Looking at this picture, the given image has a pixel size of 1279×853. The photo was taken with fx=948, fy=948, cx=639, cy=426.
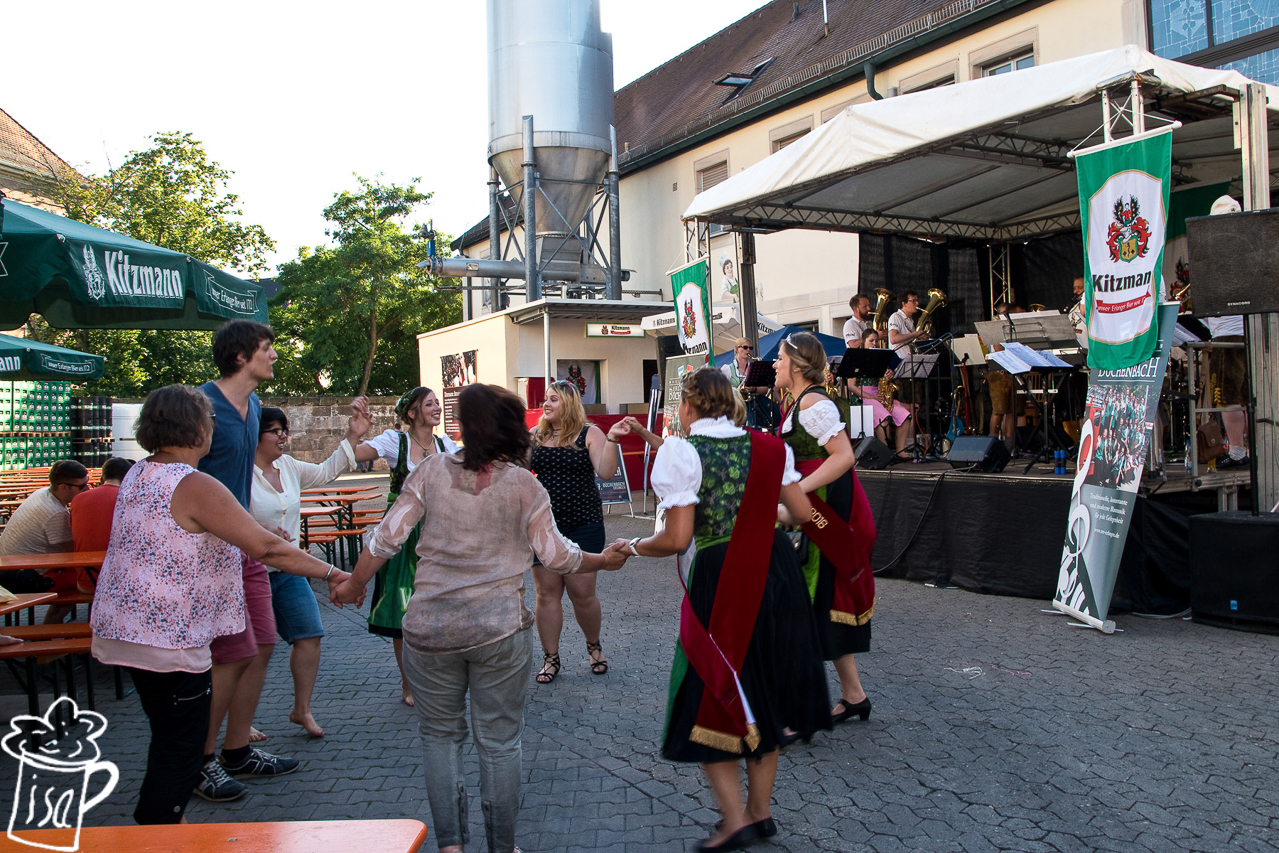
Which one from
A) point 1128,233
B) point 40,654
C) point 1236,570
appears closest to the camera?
point 40,654

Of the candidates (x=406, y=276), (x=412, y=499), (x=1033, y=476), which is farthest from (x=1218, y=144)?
(x=406, y=276)

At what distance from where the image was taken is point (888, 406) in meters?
11.4

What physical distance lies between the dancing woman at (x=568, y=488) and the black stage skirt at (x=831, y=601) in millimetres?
1361

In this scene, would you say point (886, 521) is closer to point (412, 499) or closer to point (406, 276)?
point (412, 499)

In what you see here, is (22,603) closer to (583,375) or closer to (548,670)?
(548,670)

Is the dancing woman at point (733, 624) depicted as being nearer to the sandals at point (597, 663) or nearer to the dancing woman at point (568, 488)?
the dancing woman at point (568, 488)

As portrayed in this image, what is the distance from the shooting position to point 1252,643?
5980mm

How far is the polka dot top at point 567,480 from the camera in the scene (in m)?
5.44

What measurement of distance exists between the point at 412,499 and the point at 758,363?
671 cm

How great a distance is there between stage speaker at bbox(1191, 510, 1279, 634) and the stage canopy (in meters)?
3.25

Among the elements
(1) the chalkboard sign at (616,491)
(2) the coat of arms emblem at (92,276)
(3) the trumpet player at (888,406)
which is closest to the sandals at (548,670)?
(2) the coat of arms emblem at (92,276)

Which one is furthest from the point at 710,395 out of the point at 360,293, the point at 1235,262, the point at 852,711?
the point at 360,293

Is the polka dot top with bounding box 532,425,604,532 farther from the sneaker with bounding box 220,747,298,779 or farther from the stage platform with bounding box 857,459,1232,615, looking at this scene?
the stage platform with bounding box 857,459,1232,615

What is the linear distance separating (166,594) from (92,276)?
3.05 meters
